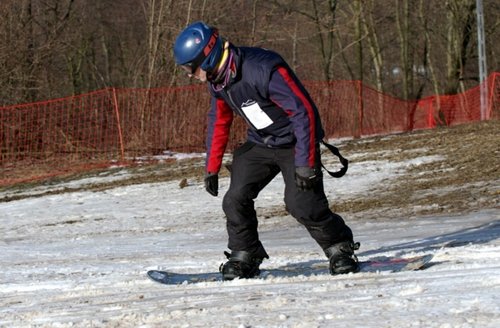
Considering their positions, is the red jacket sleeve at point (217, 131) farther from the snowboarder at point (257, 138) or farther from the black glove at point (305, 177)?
the black glove at point (305, 177)

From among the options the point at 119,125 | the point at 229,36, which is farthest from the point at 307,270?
the point at 229,36

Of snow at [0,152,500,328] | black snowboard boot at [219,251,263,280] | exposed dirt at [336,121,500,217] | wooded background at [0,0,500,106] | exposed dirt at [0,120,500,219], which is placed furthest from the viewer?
wooded background at [0,0,500,106]

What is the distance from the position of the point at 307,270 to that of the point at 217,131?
111 cm

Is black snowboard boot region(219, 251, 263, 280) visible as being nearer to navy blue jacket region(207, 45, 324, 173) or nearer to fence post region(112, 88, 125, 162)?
navy blue jacket region(207, 45, 324, 173)

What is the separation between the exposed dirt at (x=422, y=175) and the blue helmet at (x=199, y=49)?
15.6 ft

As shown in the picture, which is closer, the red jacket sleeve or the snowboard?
the snowboard

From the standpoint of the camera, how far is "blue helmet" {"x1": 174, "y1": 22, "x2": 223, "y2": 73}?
568 centimetres

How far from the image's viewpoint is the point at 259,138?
235 inches

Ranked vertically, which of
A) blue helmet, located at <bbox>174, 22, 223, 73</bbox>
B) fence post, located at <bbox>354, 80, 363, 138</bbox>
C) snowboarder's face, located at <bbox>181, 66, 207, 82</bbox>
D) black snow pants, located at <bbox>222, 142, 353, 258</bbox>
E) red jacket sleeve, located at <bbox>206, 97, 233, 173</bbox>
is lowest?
fence post, located at <bbox>354, 80, 363, 138</bbox>

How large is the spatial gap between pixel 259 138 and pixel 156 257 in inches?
89.2

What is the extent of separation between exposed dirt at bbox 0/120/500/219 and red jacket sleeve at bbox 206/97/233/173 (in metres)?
4.21

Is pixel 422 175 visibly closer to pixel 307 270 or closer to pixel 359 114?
pixel 307 270

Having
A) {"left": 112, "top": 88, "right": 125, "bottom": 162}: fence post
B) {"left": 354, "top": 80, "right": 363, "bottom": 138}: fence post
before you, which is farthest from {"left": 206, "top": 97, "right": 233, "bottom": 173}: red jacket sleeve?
{"left": 354, "top": 80, "right": 363, "bottom": 138}: fence post

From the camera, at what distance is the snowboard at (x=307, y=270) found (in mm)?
5898
